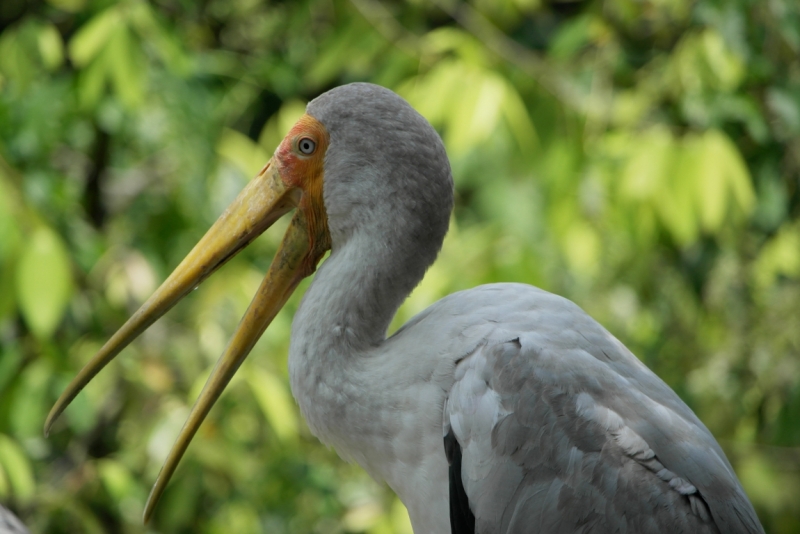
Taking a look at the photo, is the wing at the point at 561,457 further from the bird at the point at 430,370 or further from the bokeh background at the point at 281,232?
the bokeh background at the point at 281,232

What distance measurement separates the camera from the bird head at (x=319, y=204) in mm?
1643

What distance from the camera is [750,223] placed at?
12.3 feet

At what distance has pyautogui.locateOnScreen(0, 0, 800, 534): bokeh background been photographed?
2826 mm

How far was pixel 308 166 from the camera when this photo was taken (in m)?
1.73

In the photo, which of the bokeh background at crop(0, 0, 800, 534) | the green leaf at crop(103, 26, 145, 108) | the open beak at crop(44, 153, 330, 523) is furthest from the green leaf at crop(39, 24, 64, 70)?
the open beak at crop(44, 153, 330, 523)

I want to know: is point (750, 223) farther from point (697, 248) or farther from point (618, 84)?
point (618, 84)

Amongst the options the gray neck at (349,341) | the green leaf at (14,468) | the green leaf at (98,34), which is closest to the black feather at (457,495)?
the gray neck at (349,341)

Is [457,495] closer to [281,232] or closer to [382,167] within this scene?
[382,167]

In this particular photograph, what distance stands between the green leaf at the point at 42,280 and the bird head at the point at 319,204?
2.37ft

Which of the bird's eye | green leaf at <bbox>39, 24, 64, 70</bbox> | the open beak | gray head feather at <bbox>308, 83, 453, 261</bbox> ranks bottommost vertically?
green leaf at <bbox>39, 24, 64, 70</bbox>

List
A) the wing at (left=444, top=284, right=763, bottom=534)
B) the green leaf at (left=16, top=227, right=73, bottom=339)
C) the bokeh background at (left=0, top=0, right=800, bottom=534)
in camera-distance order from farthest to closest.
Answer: the bokeh background at (left=0, top=0, right=800, bottom=534), the green leaf at (left=16, top=227, right=73, bottom=339), the wing at (left=444, top=284, right=763, bottom=534)

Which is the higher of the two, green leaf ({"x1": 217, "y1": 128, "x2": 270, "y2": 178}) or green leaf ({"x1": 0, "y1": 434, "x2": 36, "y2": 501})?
green leaf ({"x1": 217, "y1": 128, "x2": 270, "y2": 178})

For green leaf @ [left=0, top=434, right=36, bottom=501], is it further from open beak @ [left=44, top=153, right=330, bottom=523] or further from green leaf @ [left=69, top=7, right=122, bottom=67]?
green leaf @ [left=69, top=7, right=122, bottom=67]

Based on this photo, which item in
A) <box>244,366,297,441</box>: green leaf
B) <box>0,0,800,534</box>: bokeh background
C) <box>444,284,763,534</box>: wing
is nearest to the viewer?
<box>444,284,763,534</box>: wing
